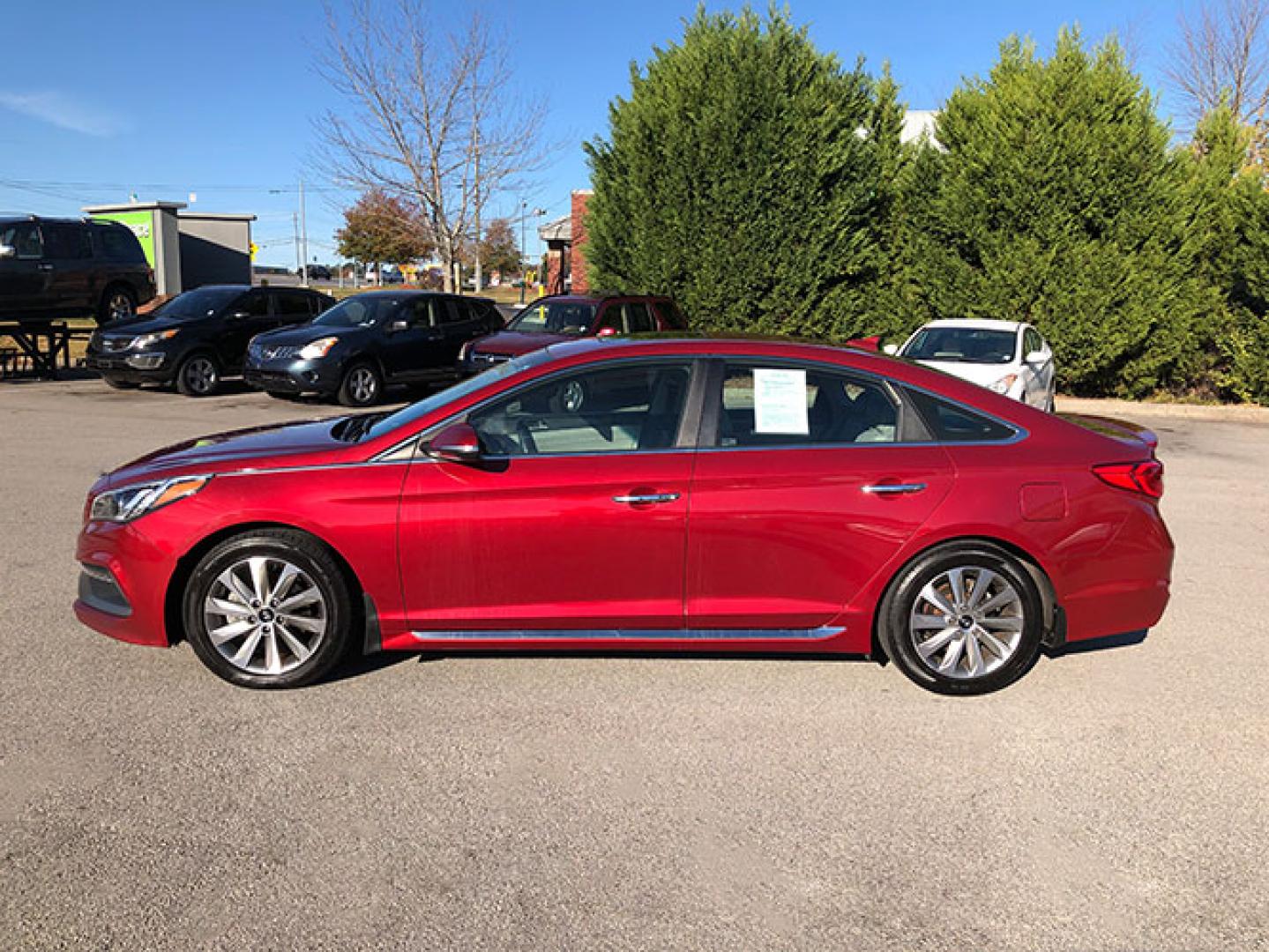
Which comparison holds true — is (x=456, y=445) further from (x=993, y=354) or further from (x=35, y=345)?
(x=35, y=345)

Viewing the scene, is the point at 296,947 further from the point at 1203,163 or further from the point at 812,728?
the point at 1203,163

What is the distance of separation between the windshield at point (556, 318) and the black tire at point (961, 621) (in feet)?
32.4

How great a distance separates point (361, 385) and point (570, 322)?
318 centimetres

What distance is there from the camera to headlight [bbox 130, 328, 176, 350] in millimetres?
15484

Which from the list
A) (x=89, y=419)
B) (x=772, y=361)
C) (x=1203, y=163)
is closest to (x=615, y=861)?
(x=772, y=361)

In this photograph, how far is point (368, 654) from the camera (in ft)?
15.4

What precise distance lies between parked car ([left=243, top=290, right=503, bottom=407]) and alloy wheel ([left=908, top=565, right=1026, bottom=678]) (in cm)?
1137

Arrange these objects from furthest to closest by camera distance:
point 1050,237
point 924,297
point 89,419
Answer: point 924,297, point 1050,237, point 89,419

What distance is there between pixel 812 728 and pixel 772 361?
1.60 meters

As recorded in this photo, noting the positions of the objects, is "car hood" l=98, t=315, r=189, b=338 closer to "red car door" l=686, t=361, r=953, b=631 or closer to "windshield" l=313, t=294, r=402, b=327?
"windshield" l=313, t=294, r=402, b=327

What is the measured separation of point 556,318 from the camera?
14352mm

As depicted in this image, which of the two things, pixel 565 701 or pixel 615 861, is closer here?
pixel 615 861

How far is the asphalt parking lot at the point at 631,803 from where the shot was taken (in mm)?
2881

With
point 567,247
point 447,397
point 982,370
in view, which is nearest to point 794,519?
point 447,397
